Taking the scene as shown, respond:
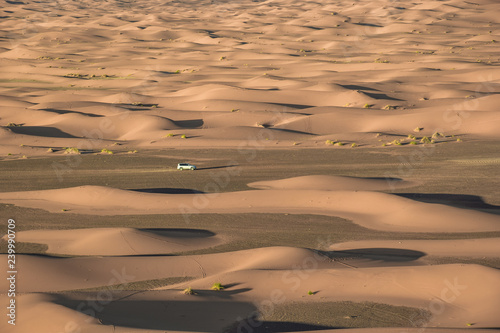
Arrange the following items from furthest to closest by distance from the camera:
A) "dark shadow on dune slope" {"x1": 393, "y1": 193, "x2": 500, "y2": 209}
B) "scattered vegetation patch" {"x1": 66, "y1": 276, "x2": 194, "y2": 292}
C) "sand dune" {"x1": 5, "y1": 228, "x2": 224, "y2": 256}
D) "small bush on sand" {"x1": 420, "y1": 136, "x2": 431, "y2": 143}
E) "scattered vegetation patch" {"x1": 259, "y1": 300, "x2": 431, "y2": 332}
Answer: "small bush on sand" {"x1": 420, "y1": 136, "x2": 431, "y2": 143} < "dark shadow on dune slope" {"x1": 393, "y1": 193, "x2": 500, "y2": 209} < "sand dune" {"x1": 5, "y1": 228, "x2": 224, "y2": 256} < "scattered vegetation patch" {"x1": 66, "y1": 276, "x2": 194, "y2": 292} < "scattered vegetation patch" {"x1": 259, "y1": 300, "x2": 431, "y2": 332}

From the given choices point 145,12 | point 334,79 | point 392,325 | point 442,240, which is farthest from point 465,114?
point 145,12

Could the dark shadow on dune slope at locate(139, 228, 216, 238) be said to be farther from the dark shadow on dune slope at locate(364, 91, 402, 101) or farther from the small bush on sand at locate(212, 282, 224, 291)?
the dark shadow on dune slope at locate(364, 91, 402, 101)

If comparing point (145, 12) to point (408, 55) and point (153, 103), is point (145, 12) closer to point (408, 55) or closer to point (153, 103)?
point (408, 55)

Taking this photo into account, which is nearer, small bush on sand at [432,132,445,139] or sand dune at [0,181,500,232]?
sand dune at [0,181,500,232]

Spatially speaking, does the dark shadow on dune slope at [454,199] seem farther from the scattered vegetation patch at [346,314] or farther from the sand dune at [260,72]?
the sand dune at [260,72]

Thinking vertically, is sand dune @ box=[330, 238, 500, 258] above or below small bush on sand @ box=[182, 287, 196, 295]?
below

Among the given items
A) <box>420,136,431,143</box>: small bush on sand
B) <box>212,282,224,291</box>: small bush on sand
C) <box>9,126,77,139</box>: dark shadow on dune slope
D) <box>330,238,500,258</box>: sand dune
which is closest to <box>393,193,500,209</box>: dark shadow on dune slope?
<box>330,238,500,258</box>: sand dune
